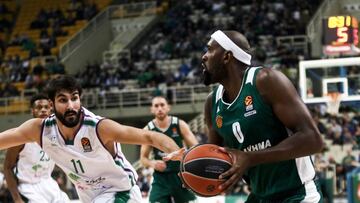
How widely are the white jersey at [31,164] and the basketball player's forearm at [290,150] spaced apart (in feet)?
14.2

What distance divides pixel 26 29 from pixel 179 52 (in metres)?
8.35

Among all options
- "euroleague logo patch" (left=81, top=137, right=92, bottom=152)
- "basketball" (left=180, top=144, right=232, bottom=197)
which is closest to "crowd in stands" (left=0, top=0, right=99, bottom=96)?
"euroleague logo patch" (left=81, top=137, right=92, bottom=152)

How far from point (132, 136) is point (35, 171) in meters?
2.61

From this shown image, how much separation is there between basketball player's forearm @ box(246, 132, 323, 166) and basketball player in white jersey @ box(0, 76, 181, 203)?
5.83ft

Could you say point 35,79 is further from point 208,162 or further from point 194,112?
point 208,162

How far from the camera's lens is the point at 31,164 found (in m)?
7.54

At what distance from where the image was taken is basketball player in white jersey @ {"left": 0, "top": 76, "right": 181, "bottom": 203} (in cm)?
541

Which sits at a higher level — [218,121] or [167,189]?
[218,121]

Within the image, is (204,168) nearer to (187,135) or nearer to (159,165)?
(159,165)

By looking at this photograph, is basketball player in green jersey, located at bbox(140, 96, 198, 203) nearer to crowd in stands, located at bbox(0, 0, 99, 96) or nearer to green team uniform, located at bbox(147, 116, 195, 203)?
green team uniform, located at bbox(147, 116, 195, 203)

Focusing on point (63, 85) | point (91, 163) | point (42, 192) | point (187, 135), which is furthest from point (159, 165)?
point (63, 85)

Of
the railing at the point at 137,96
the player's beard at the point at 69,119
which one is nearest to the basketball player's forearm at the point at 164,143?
the player's beard at the point at 69,119

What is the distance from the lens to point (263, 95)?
3.87m

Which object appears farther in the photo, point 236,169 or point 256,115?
point 256,115
